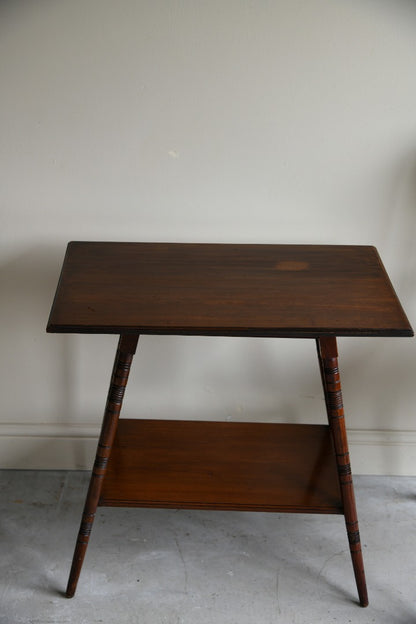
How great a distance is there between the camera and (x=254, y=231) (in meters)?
2.10

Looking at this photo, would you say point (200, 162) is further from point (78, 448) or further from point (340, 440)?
point (78, 448)

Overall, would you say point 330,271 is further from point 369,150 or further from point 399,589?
point 399,589

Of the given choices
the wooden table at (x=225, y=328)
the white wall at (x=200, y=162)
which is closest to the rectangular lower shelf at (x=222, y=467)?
the wooden table at (x=225, y=328)

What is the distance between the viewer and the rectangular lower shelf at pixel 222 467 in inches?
75.2

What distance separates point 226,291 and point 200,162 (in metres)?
0.46

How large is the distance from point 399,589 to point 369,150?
4.02 feet

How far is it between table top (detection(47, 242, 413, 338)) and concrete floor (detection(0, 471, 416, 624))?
80 centimetres

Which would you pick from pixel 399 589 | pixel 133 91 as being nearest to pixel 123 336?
pixel 133 91

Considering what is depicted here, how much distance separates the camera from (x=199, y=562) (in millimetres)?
2062

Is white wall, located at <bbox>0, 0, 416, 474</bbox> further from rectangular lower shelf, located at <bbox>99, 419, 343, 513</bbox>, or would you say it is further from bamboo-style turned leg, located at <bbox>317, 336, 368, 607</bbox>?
bamboo-style turned leg, located at <bbox>317, 336, 368, 607</bbox>

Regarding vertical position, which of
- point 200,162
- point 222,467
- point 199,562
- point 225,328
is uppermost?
point 200,162

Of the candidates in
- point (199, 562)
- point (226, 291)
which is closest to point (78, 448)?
point (199, 562)

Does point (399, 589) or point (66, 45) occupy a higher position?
point (66, 45)

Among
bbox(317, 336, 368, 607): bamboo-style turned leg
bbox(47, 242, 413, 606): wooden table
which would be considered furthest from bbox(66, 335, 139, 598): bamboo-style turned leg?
bbox(317, 336, 368, 607): bamboo-style turned leg
